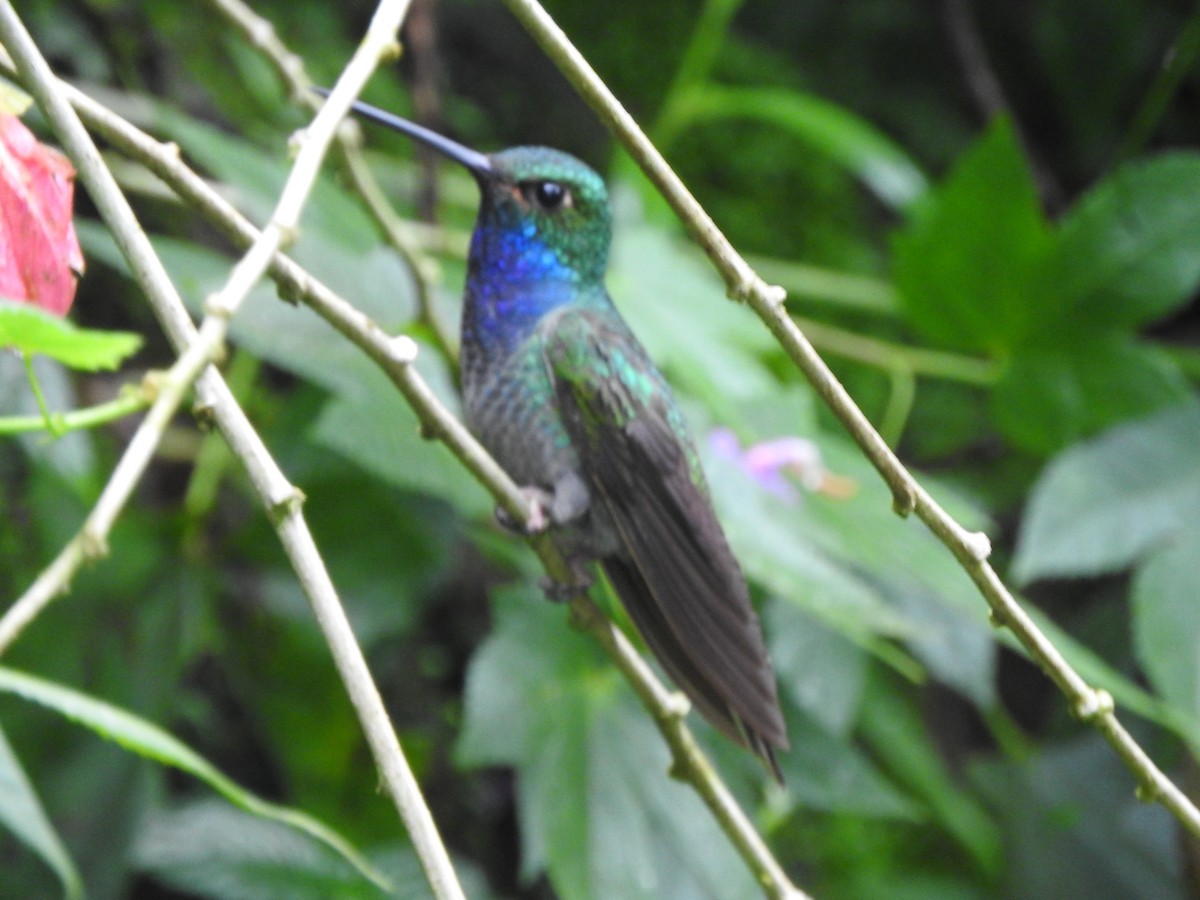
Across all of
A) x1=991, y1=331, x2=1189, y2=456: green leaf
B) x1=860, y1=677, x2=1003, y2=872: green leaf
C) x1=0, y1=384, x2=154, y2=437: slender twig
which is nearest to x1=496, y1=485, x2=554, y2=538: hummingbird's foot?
x1=0, y1=384, x2=154, y2=437: slender twig

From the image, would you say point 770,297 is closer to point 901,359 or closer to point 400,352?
point 400,352

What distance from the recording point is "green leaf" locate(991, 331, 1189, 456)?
245 centimetres

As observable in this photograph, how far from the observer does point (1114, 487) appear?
94.7 inches

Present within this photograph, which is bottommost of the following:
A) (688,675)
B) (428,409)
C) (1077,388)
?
(688,675)

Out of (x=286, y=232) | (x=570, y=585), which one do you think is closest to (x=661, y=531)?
(x=570, y=585)

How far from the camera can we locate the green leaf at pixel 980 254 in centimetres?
243

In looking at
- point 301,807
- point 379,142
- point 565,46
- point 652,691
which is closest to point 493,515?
point 652,691

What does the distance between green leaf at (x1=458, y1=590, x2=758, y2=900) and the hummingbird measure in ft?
0.96

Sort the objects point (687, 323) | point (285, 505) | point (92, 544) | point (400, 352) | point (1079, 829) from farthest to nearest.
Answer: point (1079, 829) → point (687, 323) → point (400, 352) → point (285, 505) → point (92, 544)

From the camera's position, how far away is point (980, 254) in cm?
251

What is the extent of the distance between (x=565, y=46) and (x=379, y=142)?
2.06m

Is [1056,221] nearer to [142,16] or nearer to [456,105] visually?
[456,105]

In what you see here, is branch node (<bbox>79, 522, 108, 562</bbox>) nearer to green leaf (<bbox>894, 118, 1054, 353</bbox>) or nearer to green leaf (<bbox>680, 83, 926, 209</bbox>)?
green leaf (<bbox>894, 118, 1054, 353</bbox>)

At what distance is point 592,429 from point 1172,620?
42.5 inches
